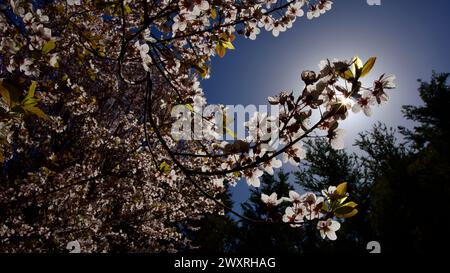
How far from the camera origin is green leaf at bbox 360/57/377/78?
149 centimetres

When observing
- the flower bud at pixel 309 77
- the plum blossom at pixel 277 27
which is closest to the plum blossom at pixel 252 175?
the flower bud at pixel 309 77

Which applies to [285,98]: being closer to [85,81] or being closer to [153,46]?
[153,46]

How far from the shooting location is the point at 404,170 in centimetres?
983

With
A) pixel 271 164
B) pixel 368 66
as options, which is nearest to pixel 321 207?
pixel 271 164

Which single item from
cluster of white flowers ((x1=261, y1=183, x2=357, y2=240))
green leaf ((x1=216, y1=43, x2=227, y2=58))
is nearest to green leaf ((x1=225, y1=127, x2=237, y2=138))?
cluster of white flowers ((x1=261, y1=183, x2=357, y2=240))

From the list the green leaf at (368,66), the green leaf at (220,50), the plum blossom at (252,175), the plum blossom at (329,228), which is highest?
the green leaf at (220,50)

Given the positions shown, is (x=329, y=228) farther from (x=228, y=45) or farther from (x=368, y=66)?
(x=228, y=45)

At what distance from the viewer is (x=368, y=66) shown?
1.50 metres

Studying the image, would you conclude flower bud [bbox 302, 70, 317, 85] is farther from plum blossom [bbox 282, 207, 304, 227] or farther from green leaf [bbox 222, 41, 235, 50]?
green leaf [bbox 222, 41, 235, 50]

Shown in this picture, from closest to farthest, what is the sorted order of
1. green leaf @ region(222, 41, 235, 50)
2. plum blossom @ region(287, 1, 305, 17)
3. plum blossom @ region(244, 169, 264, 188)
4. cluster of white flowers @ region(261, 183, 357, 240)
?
cluster of white flowers @ region(261, 183, 357, 240) → plum blossom @ region(244, 169, 264, 188) → green leaf @ region(222, 41, 235, 50) → plum blossom @ region(287, 1, 305, 17)

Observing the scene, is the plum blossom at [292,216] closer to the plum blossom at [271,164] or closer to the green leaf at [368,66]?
the plum blossom at [271,164]

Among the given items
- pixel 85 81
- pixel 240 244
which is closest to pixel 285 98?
pixel 85 81

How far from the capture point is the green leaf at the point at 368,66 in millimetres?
1488
